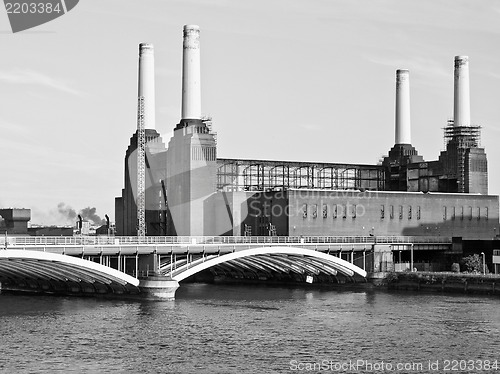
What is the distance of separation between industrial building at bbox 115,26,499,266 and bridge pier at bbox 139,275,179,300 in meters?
32.9

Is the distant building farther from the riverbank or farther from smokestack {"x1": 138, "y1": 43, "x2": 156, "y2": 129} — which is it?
the riverbank

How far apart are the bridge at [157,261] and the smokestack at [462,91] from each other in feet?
94.9

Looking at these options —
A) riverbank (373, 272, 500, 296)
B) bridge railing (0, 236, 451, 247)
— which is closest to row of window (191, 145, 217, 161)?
bridge railing (0, 236, 451, 247)

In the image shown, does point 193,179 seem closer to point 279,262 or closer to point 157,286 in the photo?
point 279,262

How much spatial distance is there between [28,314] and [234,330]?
53.7 feet

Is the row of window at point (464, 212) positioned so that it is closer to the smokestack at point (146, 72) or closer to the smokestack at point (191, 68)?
the smokestack at point (191, 68)

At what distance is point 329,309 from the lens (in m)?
81.4

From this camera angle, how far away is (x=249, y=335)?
6469cm

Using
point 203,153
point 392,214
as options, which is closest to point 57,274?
point 203,153

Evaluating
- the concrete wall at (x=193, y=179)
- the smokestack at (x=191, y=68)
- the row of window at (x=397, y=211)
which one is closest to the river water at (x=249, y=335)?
the row of window at (x=397, y=211)

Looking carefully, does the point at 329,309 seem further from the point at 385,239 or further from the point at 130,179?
the point at 130,179

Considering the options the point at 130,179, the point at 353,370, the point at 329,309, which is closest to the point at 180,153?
the point at 130,179

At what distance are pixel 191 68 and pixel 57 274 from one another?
127 feet

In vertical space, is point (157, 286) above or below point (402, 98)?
below
